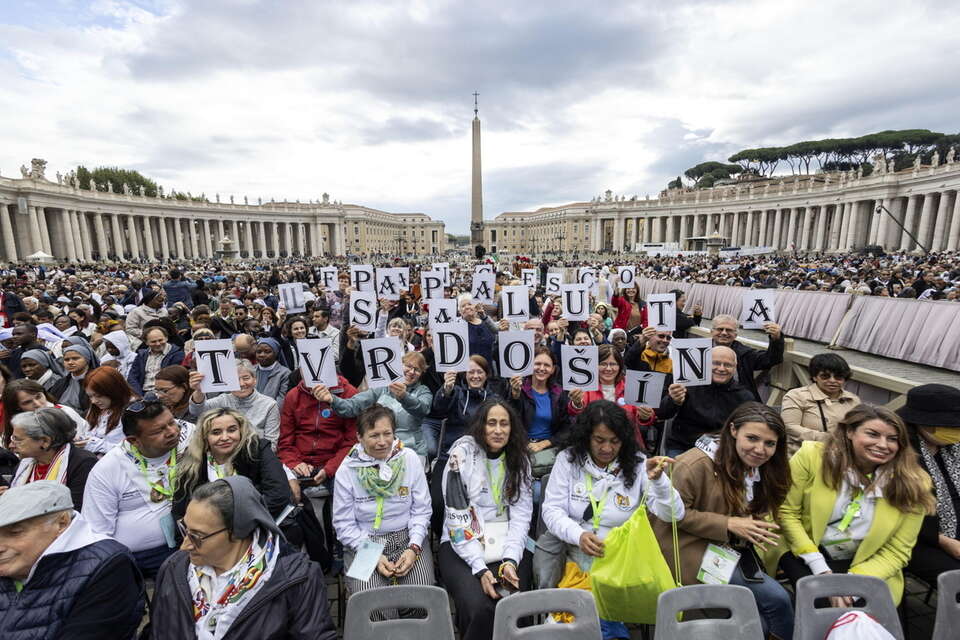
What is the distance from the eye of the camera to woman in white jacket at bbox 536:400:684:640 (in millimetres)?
3070

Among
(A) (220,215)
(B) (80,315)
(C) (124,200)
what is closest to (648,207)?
(A) (220,215)

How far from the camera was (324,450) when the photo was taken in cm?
423

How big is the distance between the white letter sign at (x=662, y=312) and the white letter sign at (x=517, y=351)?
2.37 metres

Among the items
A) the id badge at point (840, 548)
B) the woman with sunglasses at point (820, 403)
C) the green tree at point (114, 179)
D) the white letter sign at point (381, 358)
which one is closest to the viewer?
the id badge at point (840, 548)

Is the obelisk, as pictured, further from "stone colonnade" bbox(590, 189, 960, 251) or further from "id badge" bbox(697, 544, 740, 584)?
"id badge" bbox(697, 544, 740, 584)

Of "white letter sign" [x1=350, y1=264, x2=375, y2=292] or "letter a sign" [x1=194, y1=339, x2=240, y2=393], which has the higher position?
"white letter sign" [x1=350, y1=264, x2=375, y2=292]

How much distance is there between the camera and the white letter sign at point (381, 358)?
4.68m

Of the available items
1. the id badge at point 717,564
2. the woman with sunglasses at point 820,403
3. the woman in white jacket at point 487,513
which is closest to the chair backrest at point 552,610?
the woman in white jacket at point 487,513

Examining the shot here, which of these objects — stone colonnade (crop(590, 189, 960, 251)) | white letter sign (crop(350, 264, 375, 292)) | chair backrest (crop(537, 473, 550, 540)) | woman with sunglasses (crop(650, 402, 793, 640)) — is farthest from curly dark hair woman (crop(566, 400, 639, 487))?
stone colonnade (crop(590, 189, 960, 251))

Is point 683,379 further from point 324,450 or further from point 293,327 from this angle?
point 293,327

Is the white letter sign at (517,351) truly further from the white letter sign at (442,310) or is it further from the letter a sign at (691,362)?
the white letter sign at (442,310)

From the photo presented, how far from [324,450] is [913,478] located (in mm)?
4232

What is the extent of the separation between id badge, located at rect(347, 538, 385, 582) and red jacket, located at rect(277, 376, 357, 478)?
46.8 inches

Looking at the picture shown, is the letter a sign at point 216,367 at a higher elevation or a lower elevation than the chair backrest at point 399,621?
higher
